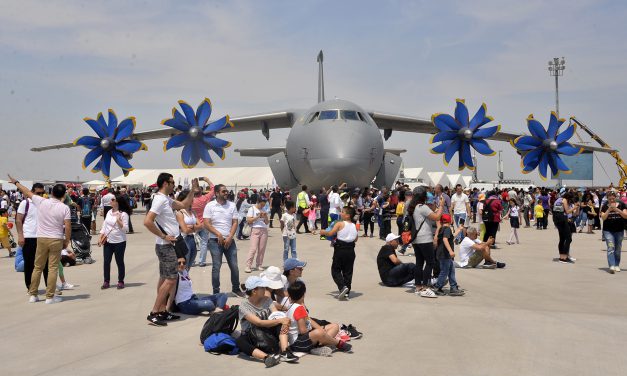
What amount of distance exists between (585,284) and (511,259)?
264 cm

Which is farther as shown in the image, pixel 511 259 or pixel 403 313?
pixel 511 259

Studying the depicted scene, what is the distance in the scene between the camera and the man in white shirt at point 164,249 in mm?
5465

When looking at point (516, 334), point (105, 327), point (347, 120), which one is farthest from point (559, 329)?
point (347, 120)

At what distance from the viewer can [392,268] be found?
7.61 metres

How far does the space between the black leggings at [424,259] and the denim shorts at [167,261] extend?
3169 mm

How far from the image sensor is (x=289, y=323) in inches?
179

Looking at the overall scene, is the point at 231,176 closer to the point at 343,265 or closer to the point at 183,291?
the point at 343,265

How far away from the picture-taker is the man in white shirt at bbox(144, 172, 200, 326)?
546 cm

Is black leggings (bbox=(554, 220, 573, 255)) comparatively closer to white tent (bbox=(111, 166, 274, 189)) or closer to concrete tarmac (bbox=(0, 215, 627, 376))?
concrete tarmac (bbox=(0, 215, 627, 376))

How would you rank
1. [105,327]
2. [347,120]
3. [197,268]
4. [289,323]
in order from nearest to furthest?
A: [289,323] < [105,327] < [197,268] < [347,120]

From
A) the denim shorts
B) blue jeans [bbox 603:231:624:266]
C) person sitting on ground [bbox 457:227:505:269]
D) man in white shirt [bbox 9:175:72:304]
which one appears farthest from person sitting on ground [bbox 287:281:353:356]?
blue jeans [bbox 603:231:624:266]

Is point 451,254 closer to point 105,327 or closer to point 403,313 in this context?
point 403,313

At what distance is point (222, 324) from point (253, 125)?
20.3m

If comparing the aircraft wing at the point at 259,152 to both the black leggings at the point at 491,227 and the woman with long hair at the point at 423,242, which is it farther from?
the woman with long hair at the point at 423,242
